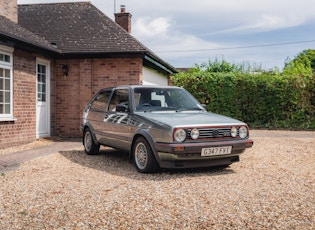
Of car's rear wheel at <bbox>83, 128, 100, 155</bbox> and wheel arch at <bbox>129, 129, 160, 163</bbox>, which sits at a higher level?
wheel arch at <bbox>129, 129, 160, 163</bbox>

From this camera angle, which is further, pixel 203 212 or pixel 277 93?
pixel 277 93

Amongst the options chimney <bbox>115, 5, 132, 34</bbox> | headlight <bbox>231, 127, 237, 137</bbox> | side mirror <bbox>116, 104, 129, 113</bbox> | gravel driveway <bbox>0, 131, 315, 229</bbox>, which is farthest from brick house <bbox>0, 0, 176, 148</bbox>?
headlight <bbox>231, 127, 237, 137</bbox>

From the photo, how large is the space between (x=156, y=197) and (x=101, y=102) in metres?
4.28

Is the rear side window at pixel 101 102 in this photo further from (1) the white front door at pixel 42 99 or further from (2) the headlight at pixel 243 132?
(1) the white front door at pixel 42 99

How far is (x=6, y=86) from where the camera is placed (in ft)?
34.7

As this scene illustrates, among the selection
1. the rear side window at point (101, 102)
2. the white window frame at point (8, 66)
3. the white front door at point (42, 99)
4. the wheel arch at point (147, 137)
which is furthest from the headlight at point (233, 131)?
the white front door at point (42, 99)

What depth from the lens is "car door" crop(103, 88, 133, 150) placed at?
748 centimetres

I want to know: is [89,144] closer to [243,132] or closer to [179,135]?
[179,135]

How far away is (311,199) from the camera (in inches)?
198

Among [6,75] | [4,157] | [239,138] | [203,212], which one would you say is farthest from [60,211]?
[6,75]

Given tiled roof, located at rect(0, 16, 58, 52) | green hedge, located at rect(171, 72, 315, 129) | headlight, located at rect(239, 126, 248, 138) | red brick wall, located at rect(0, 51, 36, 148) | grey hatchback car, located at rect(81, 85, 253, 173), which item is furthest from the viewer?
green hedge, located at rect(171, 72, 315, 129)

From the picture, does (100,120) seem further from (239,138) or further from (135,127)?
(239,138)

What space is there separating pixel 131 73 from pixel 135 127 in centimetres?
608

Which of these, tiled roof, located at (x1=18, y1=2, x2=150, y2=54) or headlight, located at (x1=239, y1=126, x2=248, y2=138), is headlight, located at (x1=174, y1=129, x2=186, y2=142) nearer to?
headlight, located at (x1=239, y1=126, x2=248, y2=138)
